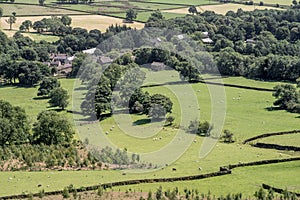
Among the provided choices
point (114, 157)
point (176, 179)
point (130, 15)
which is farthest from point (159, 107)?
point (130, 15)

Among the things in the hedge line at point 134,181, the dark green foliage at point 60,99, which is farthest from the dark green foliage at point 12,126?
the dark green foliage at point 60,99

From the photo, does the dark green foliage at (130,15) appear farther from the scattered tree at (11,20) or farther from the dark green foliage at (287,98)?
the dark green foliage at (287,98)

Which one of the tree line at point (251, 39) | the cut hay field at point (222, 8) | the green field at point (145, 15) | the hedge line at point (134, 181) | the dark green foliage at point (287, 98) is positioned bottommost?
the hedge line at point (134, 181)

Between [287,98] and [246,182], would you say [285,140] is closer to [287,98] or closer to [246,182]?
[246,182]

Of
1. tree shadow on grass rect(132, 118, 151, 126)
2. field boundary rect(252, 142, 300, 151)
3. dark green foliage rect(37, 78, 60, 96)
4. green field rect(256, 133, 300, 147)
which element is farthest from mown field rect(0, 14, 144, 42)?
field boundary rect(252, 142, 300, 151)

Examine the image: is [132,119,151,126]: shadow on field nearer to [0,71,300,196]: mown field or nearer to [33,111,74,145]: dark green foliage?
[0,71,300,196]: mown field

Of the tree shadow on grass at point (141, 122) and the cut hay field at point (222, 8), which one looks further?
the cut hay field at point (222, 8)
